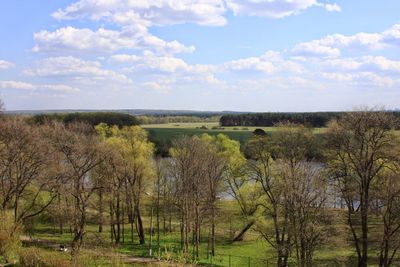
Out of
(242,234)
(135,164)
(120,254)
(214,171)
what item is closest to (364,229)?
(120,254)

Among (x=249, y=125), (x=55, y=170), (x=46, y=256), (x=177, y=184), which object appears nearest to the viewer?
(x=46, y=256)

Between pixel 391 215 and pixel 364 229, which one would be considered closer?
pixel 391 215

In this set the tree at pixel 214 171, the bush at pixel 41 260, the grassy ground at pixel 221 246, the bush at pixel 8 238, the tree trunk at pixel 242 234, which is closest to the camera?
the bush at pixel 41 260

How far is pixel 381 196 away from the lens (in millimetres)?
32938

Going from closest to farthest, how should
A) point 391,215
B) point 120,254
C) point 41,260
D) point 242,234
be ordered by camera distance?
point 41,260 → point 391,215 → point 120,254 → point 242,234

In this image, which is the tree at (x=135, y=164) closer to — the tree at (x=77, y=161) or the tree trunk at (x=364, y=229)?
the tree at (x=77, y=161)

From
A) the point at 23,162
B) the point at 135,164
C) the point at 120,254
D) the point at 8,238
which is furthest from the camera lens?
the point at 135,164

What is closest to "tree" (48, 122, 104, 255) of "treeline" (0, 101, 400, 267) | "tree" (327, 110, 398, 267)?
"treeline" (0, 101, 400, 267)

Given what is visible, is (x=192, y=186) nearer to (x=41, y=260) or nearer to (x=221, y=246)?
(x=221, y=246)

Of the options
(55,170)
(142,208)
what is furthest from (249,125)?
(55,170)

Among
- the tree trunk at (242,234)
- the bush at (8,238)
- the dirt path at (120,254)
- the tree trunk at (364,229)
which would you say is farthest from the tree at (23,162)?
the tree trunk at (364,229)

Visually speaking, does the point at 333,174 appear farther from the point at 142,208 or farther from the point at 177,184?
the point at 142,208

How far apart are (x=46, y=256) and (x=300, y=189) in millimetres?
16683

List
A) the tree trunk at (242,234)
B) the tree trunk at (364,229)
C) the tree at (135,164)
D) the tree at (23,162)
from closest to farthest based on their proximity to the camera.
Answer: the tree trunk at (364,229) < the tree at (23,162) < the tree at (135,164) < the tree trunk at (242,234)
